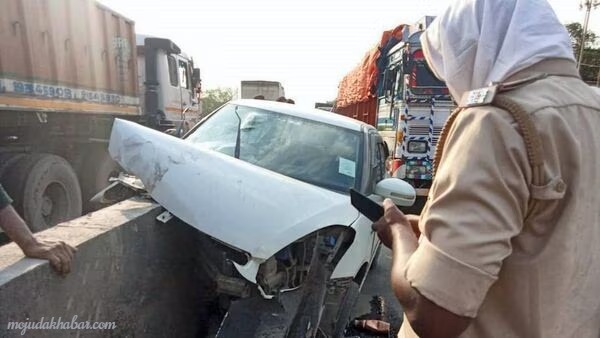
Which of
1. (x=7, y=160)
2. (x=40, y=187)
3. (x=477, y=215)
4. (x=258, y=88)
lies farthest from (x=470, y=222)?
(x=258, y=88)

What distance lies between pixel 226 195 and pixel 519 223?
181 cm

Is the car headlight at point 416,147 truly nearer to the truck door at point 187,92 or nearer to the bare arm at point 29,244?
the truck door at point 187,92

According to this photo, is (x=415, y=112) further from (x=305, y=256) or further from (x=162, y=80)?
(x=305, y=256)

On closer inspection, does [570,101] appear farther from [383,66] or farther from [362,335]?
[383,66]

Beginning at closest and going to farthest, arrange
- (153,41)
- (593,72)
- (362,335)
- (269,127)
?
(362,335) < (269,127) < (153,41) < (593,72)

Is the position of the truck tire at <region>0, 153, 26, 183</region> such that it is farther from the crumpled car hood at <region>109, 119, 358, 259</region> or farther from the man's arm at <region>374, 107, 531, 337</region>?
the man's arm at <region>374, 107, 531, 337</region>

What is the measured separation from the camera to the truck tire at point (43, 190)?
503 centimetres

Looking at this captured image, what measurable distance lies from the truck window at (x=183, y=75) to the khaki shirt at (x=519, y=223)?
10.1 meters

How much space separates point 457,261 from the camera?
35.5 inches

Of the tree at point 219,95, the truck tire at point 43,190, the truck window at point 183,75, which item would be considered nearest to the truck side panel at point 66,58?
the truck tire at point 43,190

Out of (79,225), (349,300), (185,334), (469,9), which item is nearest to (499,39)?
(469,9)

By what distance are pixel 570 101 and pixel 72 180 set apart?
6.14 meters

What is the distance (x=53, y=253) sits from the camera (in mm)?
1781

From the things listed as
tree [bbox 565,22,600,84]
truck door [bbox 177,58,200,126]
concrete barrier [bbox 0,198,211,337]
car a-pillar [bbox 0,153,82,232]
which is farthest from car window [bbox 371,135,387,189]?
tree [bbox 565,22,600,84]
